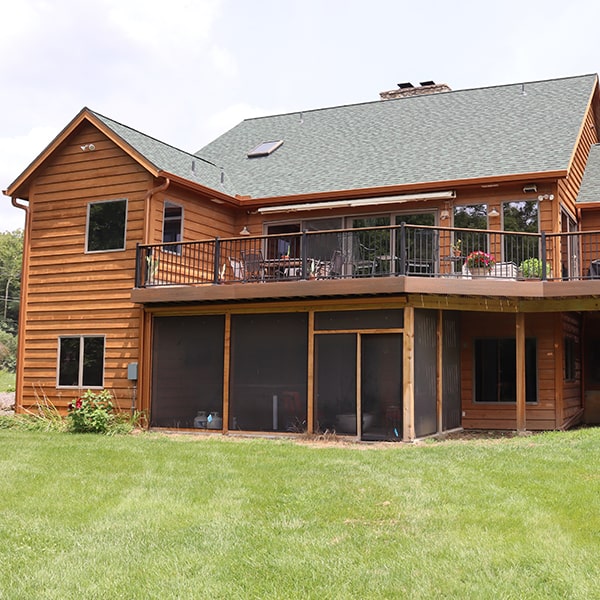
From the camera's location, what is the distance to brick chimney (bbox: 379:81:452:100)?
72.1 feet

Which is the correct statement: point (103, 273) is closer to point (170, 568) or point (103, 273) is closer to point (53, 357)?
point (53, 357)

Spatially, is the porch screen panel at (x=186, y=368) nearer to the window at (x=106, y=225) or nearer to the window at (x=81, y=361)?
the window at (x=81, y=361)

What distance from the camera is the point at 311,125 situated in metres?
20.7

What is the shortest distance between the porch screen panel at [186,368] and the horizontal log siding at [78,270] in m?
0.60

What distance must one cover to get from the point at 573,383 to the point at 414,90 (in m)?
9.89

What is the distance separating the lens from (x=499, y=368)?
50.9 ft

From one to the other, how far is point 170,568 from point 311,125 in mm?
16255

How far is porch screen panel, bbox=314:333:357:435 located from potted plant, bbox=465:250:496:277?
2.60m

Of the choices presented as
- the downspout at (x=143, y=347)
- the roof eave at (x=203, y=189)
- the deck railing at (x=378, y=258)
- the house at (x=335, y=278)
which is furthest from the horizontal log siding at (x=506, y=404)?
the downspout at (x=143, y=347)

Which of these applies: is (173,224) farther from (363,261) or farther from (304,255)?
(363,261)

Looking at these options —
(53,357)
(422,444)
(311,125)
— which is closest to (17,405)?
(53,357)

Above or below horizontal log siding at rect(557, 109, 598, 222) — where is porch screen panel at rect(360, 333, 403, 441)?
below

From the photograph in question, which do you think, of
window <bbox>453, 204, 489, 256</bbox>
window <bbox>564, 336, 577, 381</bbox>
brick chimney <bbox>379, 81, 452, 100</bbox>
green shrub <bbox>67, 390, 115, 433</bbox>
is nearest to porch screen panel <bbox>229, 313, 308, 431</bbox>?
green shrub <bbox>67, 390, 115, 433</bbox>

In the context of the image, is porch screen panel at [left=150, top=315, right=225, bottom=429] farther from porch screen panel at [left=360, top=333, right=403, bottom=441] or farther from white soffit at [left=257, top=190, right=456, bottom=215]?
white soffit at [left=257, top=190, right=456, bottom=215]
